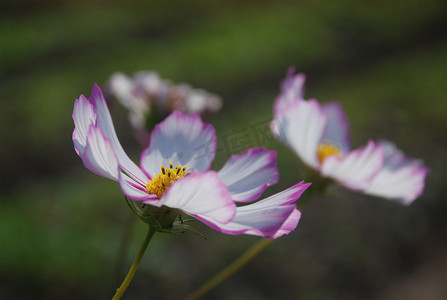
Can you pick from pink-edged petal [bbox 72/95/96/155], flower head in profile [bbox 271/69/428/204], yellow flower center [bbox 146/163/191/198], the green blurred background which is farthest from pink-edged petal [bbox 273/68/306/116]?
pink-edged petal [bbox 72/95/96/155]

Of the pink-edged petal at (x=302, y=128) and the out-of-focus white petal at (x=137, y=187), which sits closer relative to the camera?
the out-of-focus white petal at (x=137, y=187)

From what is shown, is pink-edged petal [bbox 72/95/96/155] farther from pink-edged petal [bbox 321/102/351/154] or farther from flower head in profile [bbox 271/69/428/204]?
pink-edged petal [bbox 321/102/351/154]

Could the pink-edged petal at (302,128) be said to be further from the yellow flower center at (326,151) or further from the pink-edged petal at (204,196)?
the pink-edged petal at (204,196)

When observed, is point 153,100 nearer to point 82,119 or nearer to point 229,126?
point 82,119

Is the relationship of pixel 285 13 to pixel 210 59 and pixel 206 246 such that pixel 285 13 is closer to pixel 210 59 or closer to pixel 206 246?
pixel 210 59

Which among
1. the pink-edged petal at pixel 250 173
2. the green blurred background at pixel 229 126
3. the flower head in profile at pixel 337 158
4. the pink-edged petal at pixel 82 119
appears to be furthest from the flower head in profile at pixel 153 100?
the pink-edged petal at pixel 82 119

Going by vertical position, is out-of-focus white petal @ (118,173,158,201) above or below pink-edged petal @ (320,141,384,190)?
above

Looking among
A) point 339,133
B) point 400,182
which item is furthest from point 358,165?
point 339,133
